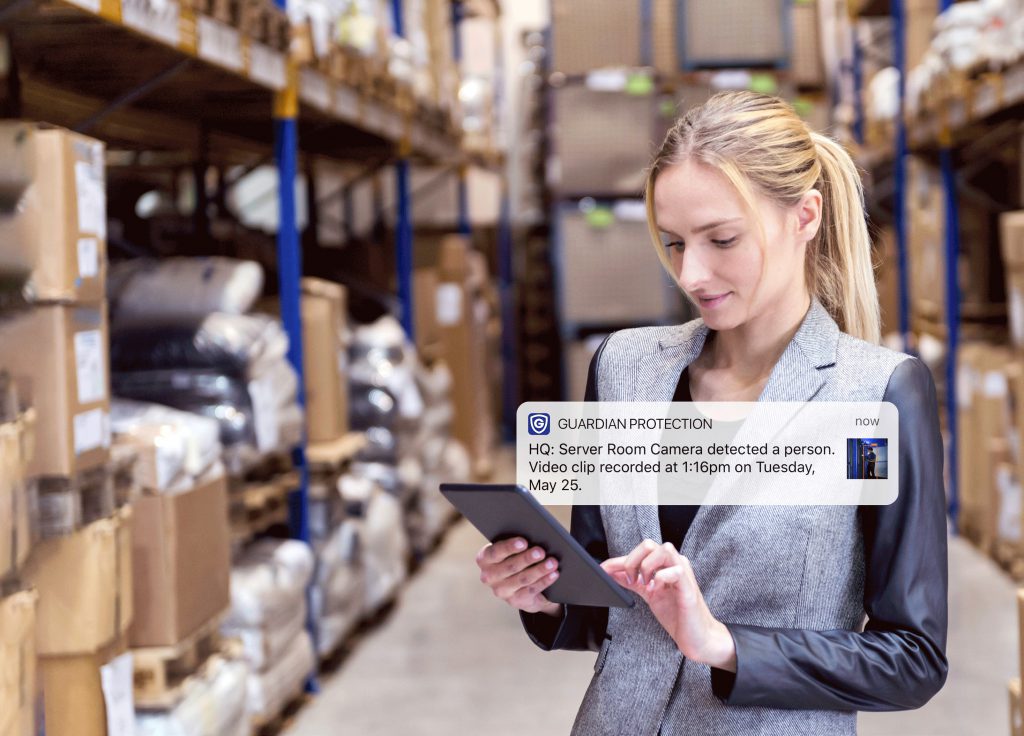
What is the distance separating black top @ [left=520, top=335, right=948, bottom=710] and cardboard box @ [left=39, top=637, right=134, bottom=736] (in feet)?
5.04

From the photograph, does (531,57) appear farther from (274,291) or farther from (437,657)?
(437,657)

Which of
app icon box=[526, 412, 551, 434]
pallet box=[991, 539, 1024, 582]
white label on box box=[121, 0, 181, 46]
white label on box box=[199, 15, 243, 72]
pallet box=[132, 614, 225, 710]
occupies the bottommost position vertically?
pallet box=[991, 539, 1024, 582]

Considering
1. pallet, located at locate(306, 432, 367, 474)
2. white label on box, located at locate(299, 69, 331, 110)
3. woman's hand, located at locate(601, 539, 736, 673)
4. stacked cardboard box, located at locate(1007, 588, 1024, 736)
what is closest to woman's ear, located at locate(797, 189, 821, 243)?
woman's hand, located at locate(601, 539, 736, 673)

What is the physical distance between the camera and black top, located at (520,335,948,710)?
128cm

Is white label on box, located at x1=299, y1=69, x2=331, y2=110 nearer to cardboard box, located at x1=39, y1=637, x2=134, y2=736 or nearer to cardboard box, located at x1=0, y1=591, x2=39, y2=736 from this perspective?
cardboard box, located at x1=39, y1=637, x2=134, y2=736

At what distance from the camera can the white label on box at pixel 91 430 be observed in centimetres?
238

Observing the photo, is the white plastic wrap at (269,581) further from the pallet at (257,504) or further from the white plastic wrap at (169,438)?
the white plastic wrap at (169,438)

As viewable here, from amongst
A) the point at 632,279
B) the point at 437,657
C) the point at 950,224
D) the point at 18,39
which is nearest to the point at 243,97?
the point at 18,39

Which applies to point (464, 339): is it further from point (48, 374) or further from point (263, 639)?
point (48, 374)

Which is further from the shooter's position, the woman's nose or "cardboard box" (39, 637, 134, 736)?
"cardboard box" (39, 637, 134, 736)

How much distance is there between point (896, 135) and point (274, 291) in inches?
152

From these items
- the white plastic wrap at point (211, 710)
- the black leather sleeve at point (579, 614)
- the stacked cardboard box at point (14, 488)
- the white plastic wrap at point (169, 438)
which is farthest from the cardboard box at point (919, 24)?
the black leather sleeve at point (579, 614)

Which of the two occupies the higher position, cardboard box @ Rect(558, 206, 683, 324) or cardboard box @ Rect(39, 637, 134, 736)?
cardboard box @ Rect(558, 206, 683, 324)

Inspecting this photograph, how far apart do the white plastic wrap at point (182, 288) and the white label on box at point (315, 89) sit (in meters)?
0.69
